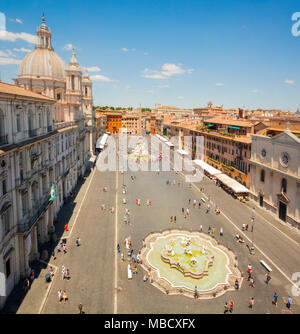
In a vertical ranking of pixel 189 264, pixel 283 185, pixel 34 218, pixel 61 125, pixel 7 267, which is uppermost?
pixel 61 125

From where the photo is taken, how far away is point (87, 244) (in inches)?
1108

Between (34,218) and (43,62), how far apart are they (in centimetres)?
3694

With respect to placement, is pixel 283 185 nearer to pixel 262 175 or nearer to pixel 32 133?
pixel 262 175

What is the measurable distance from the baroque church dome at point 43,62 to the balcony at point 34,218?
3020cm

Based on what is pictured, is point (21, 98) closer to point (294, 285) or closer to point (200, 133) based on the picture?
point (294, 285)

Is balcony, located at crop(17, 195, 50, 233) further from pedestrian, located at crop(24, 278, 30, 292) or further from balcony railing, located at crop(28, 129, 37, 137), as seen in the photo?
balcony railing, located at crop(28, 129, 37, 137)

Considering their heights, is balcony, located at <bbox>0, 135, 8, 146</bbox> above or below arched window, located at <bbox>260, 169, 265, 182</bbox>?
above

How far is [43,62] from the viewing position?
50281mm

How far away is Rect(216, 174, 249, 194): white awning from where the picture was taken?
42934 millimetres

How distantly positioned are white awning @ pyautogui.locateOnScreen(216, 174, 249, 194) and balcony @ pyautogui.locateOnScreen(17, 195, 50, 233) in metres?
28.4

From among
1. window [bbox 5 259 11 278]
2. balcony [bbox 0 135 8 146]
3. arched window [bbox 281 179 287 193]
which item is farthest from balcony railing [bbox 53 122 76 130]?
arched window [bbox 281 179 287 193]

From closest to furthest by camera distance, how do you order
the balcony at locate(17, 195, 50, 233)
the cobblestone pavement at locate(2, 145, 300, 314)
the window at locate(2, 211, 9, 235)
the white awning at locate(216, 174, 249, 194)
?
the window at locate(2, 211, 9, 235) < the cobblestone pavement at locate(2, 145, 300, 314) < the balcony at locate(17, 195, 50, 233) < the white awning at locate(216, 174, 249, 194)

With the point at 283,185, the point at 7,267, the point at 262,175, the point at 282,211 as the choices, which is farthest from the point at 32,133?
the point at 262,175

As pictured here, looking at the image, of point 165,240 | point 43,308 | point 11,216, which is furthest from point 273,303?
point 11,216
